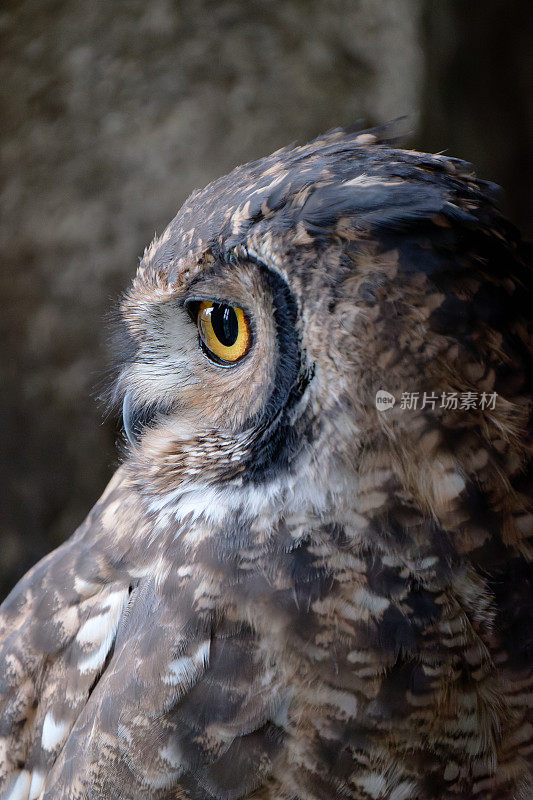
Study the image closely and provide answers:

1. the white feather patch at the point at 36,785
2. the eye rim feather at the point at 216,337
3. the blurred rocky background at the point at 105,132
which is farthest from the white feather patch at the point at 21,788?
the blurred rocky background at the point at 105,132

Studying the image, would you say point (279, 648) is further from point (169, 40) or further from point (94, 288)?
point (169, 40)

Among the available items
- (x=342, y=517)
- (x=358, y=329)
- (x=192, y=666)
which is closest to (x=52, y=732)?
(x=192, y=666)

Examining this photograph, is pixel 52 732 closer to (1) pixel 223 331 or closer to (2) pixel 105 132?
(1) pixel 223 331

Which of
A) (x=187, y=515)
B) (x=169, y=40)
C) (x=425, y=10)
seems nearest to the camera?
(x=187, y=515)

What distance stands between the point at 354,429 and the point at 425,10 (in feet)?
5.51

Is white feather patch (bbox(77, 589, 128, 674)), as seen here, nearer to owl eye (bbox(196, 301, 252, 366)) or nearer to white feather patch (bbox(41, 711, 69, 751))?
white feather patch (bbox(41, 711, 69, 751))

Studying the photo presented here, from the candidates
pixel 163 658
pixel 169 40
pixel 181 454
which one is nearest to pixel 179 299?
pixel 181 454

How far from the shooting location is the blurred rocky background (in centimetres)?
174

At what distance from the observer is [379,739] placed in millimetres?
731

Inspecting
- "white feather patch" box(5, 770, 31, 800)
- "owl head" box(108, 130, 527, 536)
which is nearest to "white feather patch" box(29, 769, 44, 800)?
"white feather patch" box(5, 770, 31, 800)

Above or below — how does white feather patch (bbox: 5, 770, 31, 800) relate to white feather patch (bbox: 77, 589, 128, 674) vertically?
below

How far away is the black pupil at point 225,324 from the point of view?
0.78 metres

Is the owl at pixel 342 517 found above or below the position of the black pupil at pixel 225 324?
below

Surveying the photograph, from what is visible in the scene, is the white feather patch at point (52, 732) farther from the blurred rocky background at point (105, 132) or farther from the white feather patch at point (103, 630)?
the blurred rocky background at point (105, 132)
